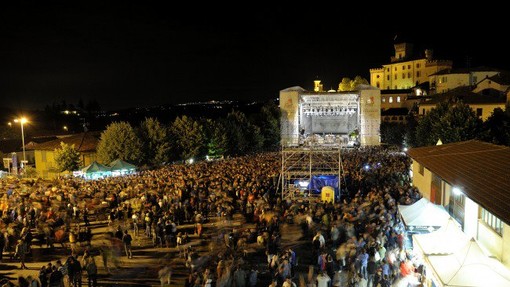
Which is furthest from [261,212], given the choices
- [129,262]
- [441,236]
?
[441,236]

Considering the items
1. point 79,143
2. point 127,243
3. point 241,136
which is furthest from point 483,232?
point 241,136

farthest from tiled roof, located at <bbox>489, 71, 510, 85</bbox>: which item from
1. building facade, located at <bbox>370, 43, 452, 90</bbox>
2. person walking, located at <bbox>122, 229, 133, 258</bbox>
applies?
person walking, located at <bbox>122, 229, 133, 258</bbox>

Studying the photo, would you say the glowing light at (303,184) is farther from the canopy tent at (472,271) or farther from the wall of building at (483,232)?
the canopy tent at (472,271)

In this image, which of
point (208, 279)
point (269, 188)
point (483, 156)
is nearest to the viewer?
point (208, 279)

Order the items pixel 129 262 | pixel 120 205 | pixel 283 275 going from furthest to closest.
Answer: pixel 120 205 < pixel 129 262 < pixel 283 275

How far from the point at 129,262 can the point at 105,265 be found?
92 centimetres

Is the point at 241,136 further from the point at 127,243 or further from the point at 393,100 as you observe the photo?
the point at 127,243

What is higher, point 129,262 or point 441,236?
point 441,236

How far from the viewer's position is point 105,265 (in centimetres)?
1216

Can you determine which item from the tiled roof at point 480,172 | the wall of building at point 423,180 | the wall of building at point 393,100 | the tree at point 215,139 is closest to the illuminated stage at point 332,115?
the tree at point 215,139

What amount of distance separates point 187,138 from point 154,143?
177 inches

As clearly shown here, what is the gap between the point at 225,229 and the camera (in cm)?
1548

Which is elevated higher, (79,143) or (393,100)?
(393,100)

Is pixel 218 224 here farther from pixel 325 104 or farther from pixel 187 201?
pixel 325 104
